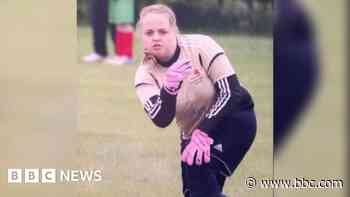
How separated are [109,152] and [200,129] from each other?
1.72 ft

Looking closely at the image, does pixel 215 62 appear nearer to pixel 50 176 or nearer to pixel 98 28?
pixel 98 28

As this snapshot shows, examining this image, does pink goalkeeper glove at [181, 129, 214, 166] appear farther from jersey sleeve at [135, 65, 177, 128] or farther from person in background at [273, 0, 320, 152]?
person in background at [273, 0, 320, 152]

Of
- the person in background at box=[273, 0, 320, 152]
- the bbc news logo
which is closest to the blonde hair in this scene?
the person in background at box=[273, 0, 320, 152]

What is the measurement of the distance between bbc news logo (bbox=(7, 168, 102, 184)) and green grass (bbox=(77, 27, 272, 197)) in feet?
0.14

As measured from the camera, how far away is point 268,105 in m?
3.54

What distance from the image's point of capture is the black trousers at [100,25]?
3.45m

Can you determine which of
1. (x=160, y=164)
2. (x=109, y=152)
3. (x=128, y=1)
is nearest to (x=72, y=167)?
(x=109, y=152)

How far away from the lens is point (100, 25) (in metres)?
3.50

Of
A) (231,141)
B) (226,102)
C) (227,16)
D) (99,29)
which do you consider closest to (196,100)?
(226,102)

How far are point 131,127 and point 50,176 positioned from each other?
1.70 ft

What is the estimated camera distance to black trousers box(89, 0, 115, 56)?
136 inches

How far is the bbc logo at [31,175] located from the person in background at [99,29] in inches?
25.7

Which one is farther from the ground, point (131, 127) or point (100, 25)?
point (100, 25)

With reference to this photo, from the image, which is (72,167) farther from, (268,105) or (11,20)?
(268,105)
